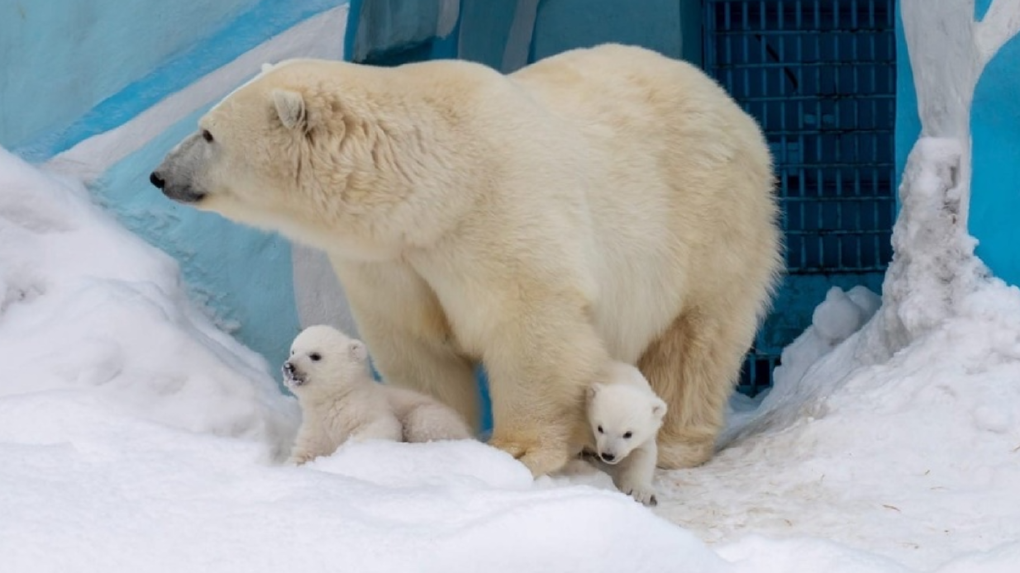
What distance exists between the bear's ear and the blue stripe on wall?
1.15 meters

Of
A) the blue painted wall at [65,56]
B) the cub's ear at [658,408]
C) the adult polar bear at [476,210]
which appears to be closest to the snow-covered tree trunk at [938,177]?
the adult polar bear at [476,210]

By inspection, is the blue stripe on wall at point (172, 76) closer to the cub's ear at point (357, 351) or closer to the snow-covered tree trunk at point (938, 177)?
the cub's ear at point (357, 351)

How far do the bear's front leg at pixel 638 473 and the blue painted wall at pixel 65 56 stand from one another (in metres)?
2.04

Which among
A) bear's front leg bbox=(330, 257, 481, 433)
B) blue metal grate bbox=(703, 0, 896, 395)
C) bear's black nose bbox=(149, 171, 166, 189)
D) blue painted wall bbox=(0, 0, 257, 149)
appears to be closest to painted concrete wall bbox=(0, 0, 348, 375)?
blue painted wall bbox=(0, 0, 257, 149)

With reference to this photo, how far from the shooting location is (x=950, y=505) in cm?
349

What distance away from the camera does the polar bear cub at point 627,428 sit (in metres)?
3.70

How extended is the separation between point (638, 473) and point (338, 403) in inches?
33.1

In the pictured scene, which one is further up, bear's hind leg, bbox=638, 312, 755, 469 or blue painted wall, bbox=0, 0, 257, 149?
blue painted wall, bbox=0, 0, 257, 149

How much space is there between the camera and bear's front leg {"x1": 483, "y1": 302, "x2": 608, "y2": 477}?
12.2 ft

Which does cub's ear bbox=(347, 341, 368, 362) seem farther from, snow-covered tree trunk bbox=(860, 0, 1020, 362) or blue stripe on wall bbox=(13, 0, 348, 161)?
snow-covered tree trunk bbox=(860, 0, 1020, 362)

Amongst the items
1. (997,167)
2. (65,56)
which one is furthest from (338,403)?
(997,167)

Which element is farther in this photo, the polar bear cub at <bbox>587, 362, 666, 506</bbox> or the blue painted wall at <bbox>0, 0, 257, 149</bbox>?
the blue painted wall at <bbox>0, 0, 257, 149</bbox>

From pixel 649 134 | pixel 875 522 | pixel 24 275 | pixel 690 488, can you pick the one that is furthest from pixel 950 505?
pixel 24 275

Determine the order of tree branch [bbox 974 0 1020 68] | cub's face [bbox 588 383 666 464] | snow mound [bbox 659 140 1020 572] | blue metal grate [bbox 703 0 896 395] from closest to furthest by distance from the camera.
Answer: snow mound [bbox 659 140 1020 572], cub's face [bbox 588 383 666 464], tree branch [bbox 974 0 1020 68], blue metal grate [bbox 703 0 896 395]
